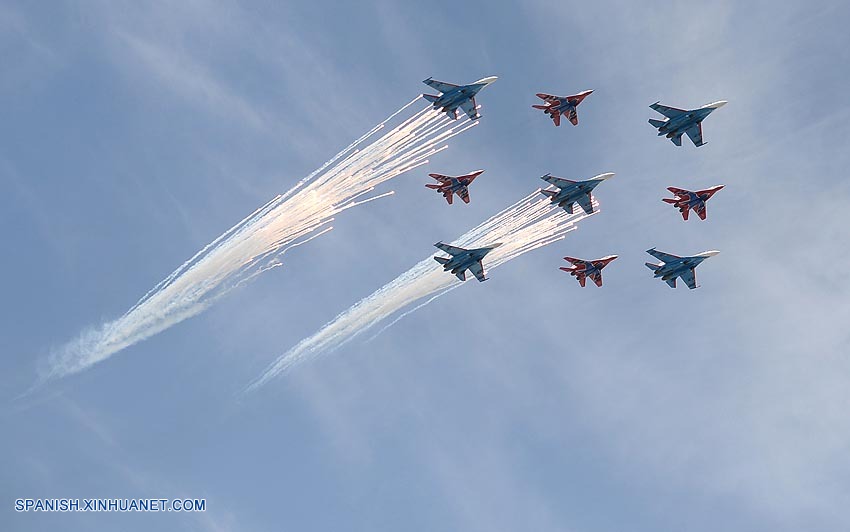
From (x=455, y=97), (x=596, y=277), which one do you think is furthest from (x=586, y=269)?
(x=455, y=97)

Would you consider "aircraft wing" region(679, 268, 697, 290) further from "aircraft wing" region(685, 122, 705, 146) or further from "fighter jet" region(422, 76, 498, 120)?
"fighter jet" region(422, 76, 498, 120)

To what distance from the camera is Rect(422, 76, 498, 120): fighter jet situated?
146 metres

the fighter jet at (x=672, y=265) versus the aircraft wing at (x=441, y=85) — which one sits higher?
the aircraft wing at (x=441, y=85)

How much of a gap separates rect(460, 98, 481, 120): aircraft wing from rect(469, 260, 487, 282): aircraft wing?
68.6ft

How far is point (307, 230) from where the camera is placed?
142875 mm

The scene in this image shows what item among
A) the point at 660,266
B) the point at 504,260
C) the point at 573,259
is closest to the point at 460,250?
the point at 504,260

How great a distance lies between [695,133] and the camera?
149750 mm

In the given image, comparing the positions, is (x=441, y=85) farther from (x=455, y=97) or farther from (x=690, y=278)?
(x=690, y=278)

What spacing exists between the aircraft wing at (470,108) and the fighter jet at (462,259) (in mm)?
18785

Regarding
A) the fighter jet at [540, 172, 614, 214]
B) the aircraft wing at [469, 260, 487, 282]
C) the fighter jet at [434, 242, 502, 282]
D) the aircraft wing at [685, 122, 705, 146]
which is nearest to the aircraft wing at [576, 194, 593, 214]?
the fighter jet at [540, 172, 614, 214]

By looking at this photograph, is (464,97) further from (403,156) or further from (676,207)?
(676,207)

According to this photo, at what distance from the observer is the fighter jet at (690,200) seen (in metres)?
153

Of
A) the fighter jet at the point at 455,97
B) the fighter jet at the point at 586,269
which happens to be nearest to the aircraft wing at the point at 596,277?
the fighter jet at the point at 586,269

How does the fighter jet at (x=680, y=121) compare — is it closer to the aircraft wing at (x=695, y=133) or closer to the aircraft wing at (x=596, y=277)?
the aircraft wing at (x=695, y=133)
